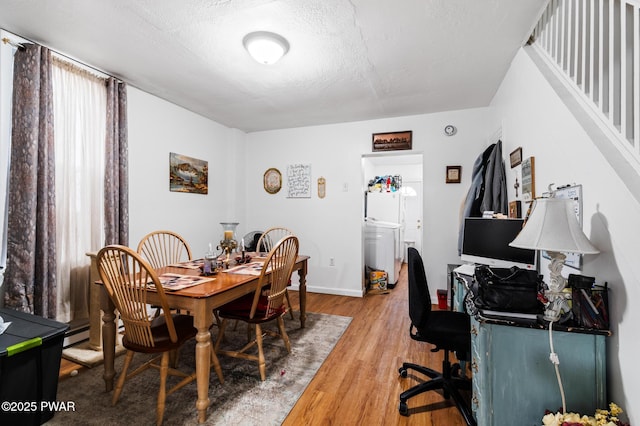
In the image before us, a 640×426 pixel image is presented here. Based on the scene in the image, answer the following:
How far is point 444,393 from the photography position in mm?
1898

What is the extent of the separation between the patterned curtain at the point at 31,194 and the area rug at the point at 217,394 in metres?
0.73

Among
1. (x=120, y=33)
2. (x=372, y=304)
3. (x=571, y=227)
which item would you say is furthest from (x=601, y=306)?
(x=120, y=33)

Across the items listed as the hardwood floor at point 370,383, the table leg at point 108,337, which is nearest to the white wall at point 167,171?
the table leg at point 108,337

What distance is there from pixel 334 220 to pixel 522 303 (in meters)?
3.12

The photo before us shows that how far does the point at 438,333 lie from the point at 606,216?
1.00 metres

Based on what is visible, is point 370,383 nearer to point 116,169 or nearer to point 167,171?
point 116,169

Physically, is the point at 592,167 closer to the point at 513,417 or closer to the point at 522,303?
the point at 522,303

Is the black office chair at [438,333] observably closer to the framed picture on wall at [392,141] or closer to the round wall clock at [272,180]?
the framed picture on wall at [392,141]

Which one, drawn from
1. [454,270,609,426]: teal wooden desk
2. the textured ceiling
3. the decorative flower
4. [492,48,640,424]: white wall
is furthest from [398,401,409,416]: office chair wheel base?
the textured ceiling

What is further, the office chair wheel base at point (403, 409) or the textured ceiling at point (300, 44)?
the textured ceiling at point (300, 44)

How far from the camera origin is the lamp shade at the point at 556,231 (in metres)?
1.17

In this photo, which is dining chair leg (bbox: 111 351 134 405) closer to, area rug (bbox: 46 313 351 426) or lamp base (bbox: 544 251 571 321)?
area rug (bbox: 46 313 351 426)

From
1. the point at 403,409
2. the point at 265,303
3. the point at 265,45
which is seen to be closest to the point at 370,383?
the point at 403,409

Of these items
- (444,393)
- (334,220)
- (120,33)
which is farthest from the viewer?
(334,220)
